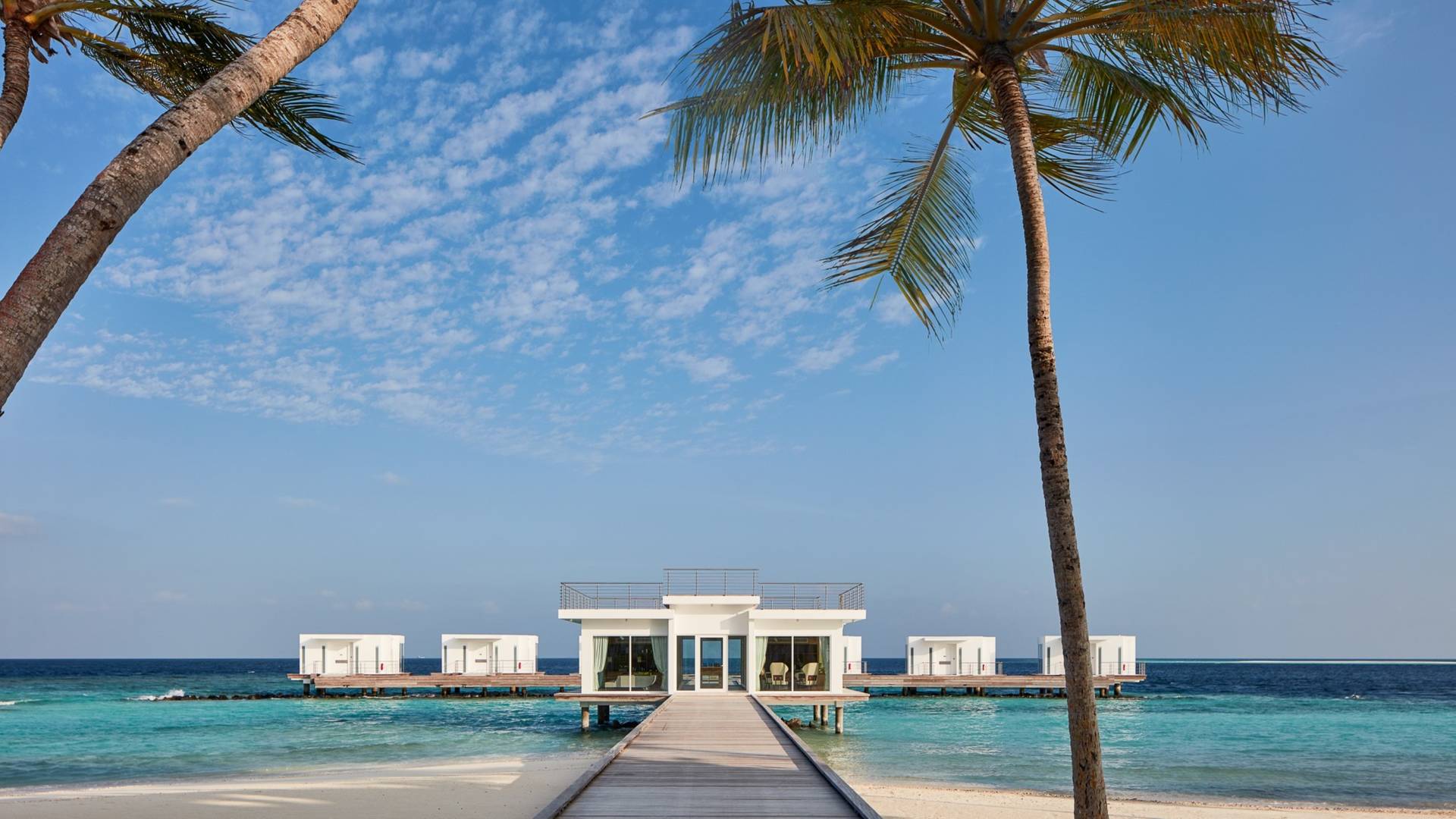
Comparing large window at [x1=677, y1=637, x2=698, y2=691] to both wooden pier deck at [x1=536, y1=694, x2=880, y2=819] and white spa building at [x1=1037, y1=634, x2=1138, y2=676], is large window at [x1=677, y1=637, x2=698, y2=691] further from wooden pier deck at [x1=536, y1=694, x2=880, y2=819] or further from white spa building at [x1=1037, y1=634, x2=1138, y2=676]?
white spa building at [x1=1037, y1=634, x2=1138, y2=676]

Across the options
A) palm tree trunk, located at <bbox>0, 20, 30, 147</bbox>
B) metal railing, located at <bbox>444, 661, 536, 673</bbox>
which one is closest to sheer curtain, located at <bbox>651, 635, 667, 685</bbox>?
metal railing, located at <bbox>444, 661, 536, 673</bbox>

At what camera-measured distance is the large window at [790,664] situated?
2450cm

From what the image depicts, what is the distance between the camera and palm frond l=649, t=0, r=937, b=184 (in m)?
6.41

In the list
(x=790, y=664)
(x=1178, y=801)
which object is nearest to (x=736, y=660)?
(x=790, y=664)

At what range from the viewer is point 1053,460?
666 cm

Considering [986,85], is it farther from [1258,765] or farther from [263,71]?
[1258,765]

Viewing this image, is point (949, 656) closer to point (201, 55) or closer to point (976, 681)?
point (976, 681)

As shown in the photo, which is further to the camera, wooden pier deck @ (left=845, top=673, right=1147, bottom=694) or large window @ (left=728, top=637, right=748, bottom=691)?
wooden pier deck @ (left=845, top=673, right=1147, bottom=694)

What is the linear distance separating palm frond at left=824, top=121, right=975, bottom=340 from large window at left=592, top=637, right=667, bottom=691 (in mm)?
17486

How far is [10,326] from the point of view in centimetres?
338

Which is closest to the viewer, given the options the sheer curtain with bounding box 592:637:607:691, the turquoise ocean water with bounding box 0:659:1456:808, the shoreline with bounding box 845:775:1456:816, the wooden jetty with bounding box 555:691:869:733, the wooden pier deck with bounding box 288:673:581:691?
the shoreline with bounding box 845:775:1456:816

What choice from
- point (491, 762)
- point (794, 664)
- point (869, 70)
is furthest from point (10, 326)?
point (794, 664)

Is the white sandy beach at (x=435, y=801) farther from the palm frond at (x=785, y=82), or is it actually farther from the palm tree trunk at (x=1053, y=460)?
the palm frond at (x=785, y=82)

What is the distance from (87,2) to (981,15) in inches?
223
